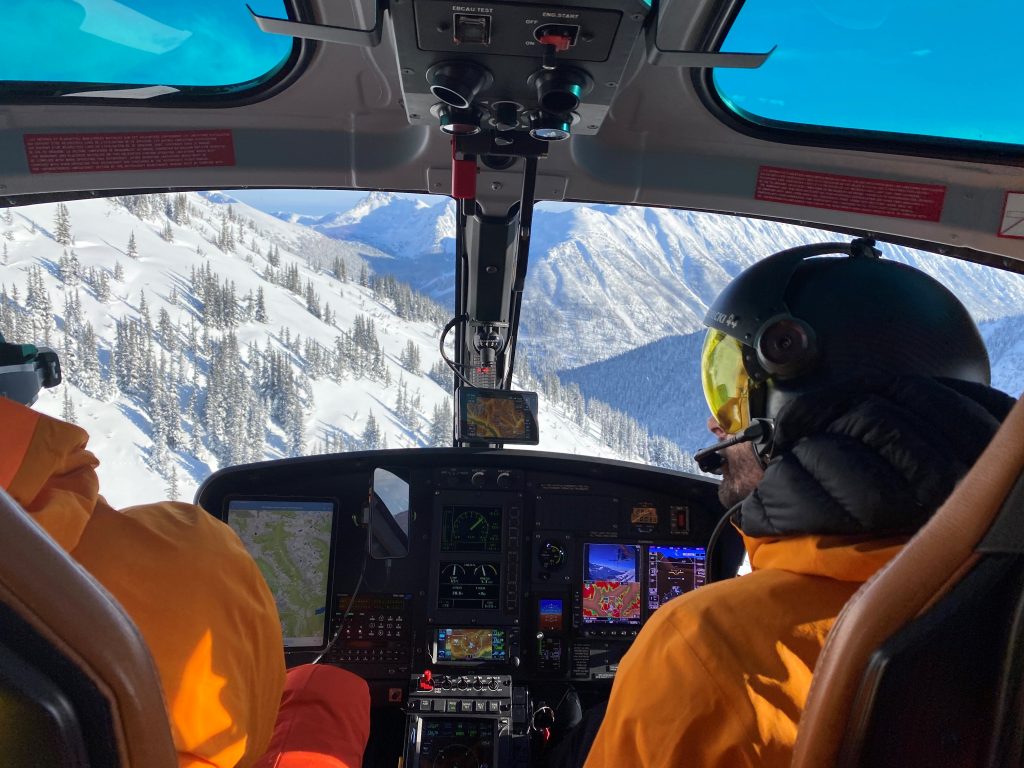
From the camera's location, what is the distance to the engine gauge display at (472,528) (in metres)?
2.77

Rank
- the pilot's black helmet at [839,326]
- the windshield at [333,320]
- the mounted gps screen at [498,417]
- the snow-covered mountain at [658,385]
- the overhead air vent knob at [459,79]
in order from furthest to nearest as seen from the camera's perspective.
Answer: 1. the snow-covered mountain at [658,385]
2. the mounted gps screen at [498,417]
3. the windshield at [333,320]
4. the overhead air vent knob at [459,79]
5. the pilot's black helmet at [839,326]

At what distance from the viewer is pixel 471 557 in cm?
276

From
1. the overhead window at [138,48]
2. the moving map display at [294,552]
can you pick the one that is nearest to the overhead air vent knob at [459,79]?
the overhead window at [138,48]

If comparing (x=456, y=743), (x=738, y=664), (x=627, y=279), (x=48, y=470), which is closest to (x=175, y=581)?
(x=48, y=470)

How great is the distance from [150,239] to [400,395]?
1.03 m

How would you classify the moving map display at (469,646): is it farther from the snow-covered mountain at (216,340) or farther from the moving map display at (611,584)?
the snow-covered mountain at (216,340)

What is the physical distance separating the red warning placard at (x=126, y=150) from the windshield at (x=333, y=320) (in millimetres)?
273

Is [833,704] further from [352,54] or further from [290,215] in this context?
[290,215]

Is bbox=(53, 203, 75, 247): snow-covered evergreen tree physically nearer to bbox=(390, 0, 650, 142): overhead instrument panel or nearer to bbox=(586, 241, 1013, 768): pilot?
bbox=(390, 0, 650, 142): overhead instrument panel

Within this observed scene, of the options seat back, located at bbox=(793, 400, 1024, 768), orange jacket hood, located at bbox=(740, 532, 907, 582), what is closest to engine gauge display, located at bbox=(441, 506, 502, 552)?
orange jacket hood, located at bbox=(740, 532, 907, 582)

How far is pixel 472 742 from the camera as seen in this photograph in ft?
7.59

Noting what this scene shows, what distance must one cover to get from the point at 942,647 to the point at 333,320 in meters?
2.48

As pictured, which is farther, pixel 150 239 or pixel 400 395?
pixel 400 395

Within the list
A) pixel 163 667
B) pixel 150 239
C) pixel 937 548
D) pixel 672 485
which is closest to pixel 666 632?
pixel 937 548
